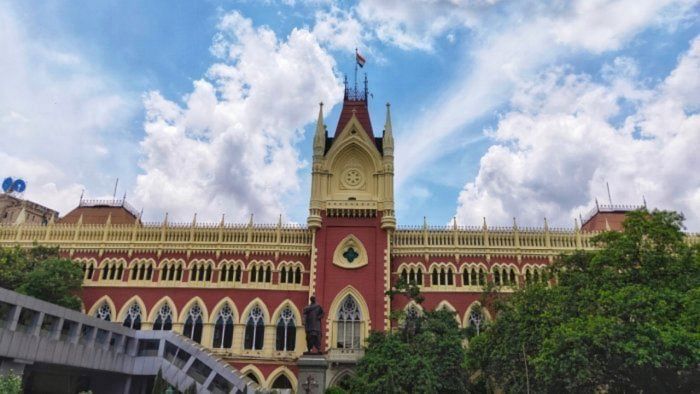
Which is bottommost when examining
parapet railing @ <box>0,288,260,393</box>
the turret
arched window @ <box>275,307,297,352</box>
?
parapet railing @ <box>0,288,260,393</box>

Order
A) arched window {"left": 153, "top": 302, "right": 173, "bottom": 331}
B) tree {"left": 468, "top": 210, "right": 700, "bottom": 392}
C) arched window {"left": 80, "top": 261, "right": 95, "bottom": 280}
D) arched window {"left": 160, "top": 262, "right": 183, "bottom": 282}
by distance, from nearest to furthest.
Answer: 1. tree {"left": 468, "top": 210, "right": 700, "bottom": 392}
2. arched window {"left": 153, "top": 302, "right": 173, "bottom": 331}
3. arched window {"left": 160, "top": 262, "right": 183, "bottom": 282}
4. arched window {"left": 80, "top": 261, "right": 95, "bottom": 280}

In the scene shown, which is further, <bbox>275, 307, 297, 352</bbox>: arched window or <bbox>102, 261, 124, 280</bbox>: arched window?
<bbox>102, 261, 124, 280</bbox>: arched window

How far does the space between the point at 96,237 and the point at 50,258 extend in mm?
3917

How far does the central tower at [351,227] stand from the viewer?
35000mm

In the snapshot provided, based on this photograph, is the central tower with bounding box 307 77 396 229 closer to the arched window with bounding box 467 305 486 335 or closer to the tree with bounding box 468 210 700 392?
the arched window with bounding box 467 305 486 335

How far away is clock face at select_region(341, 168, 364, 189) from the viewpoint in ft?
128

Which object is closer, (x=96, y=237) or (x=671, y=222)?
(x=671, y=222)

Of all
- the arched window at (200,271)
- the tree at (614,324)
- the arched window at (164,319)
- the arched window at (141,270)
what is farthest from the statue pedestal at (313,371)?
the arched window at (141,270)

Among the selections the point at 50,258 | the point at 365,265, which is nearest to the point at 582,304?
the point at 365,265

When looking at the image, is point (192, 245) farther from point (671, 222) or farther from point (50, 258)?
point (671, 222)

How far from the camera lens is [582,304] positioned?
872 inches

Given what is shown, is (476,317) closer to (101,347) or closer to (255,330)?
(255,330)

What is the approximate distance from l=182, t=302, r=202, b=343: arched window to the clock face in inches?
545

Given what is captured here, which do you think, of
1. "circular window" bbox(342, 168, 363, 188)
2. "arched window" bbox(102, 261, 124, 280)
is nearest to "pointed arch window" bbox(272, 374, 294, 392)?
"arched window" bbox(102, 261, 124, 280)
